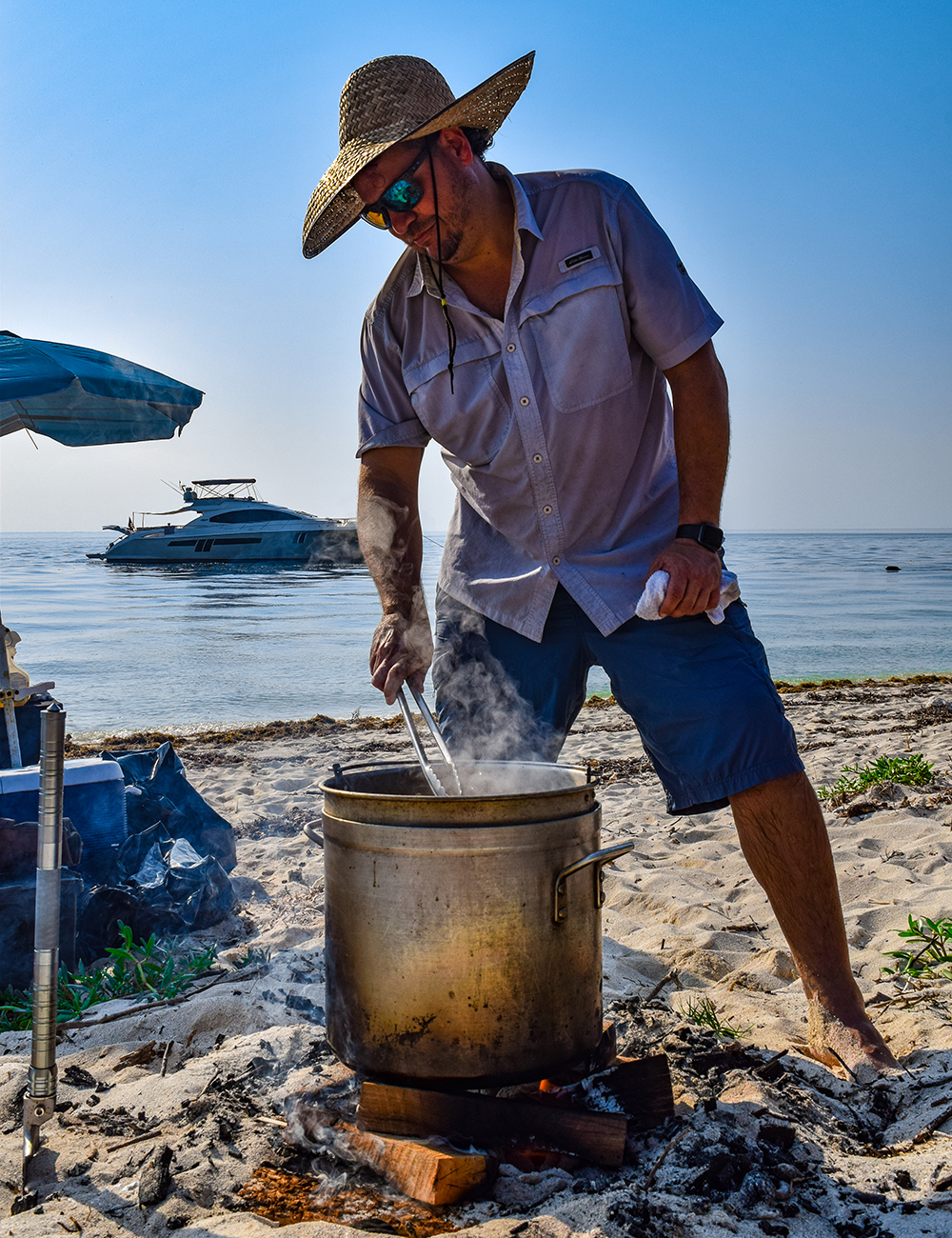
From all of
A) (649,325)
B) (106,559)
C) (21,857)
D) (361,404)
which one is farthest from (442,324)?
(106,559)

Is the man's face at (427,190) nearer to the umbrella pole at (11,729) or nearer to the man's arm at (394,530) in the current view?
the man's arm at (394,530)

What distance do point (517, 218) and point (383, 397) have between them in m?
0.68

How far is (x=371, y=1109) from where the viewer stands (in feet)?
6.10

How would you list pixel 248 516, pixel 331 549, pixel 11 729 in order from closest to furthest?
1. pixel 11 729
2. pixel 331 549
3. pixel 248 516

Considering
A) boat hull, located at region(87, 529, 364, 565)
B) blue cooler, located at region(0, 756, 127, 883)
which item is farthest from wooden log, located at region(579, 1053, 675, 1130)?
boat hull, located at region(87, 529, 364, 565)

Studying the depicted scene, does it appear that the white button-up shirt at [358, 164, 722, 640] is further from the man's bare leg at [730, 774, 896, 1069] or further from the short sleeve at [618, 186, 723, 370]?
the man's bare leg at [730, 774, 896, 1069]

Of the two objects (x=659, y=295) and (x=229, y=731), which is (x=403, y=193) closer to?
(x=659, y=295)

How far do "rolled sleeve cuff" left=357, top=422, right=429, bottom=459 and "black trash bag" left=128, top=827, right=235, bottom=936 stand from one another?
1.89 meters

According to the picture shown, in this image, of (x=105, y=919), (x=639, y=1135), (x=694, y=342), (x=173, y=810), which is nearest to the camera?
(x=639, y=1135)

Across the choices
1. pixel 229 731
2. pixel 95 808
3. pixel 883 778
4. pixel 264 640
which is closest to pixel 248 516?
pixel 264 640

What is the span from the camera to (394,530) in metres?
2.87

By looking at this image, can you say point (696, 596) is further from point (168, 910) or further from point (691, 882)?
point (168, 910)

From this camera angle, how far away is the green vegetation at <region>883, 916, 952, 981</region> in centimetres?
268

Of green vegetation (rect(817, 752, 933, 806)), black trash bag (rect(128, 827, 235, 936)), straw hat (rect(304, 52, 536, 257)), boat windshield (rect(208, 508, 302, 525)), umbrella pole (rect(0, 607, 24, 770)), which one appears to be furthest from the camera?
boat windshield (rect(208, 508, 302, 525))
